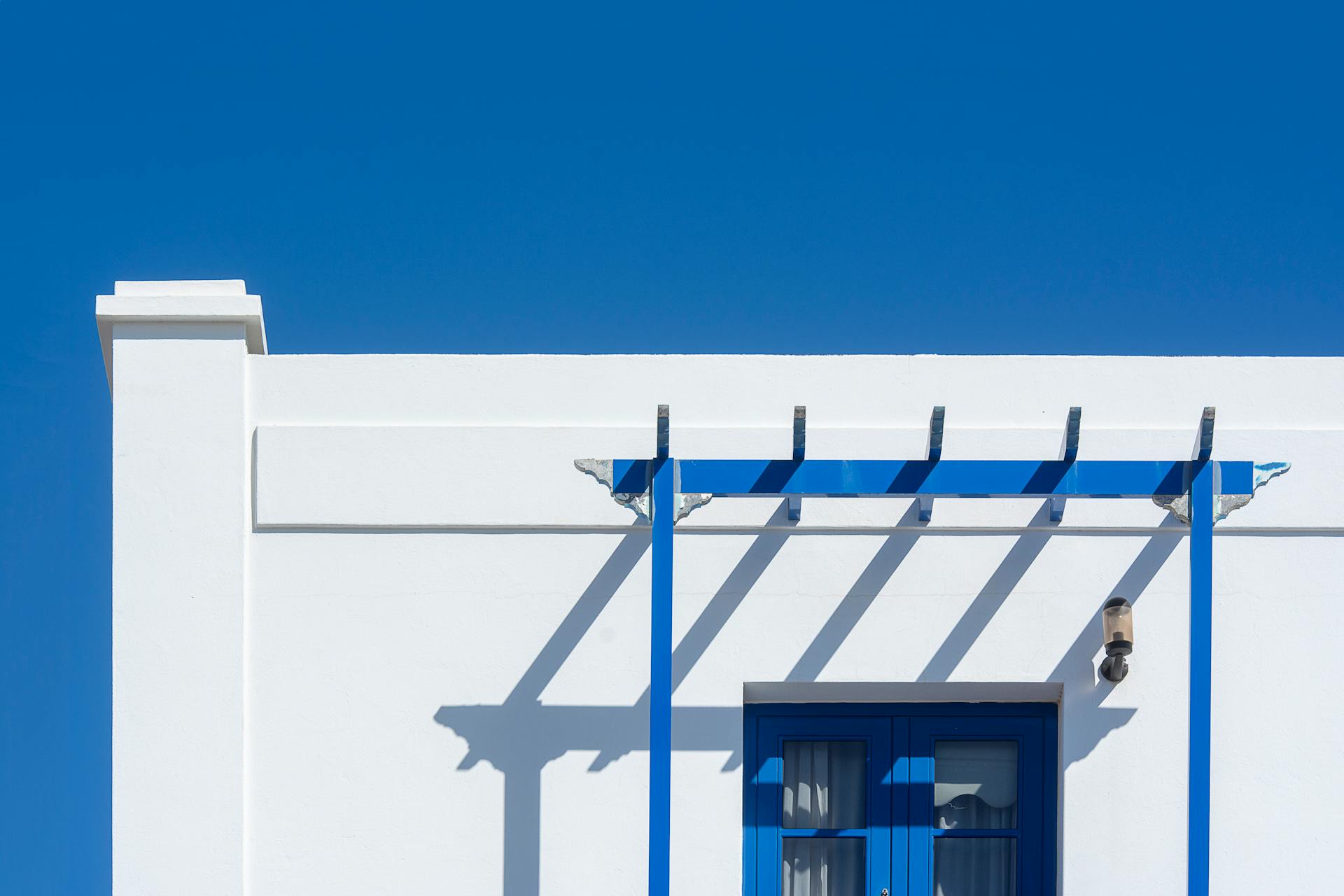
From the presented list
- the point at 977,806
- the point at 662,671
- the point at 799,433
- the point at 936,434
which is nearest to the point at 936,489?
the point at 936,434

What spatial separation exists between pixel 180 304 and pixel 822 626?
3061 mm

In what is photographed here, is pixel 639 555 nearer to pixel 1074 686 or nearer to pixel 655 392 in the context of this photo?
pixel 655 392

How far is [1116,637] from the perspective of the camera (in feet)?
16.8

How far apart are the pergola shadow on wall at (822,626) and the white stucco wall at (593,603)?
0.06 ft

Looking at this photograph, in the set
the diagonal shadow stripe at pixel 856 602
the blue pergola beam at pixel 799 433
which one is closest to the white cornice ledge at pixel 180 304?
the blue pergola beam at pixel 799 433

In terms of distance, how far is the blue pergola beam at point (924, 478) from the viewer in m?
4.86

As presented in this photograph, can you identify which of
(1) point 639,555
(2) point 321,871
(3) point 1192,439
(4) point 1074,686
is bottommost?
(2) point 321,871

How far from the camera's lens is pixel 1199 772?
4613mm

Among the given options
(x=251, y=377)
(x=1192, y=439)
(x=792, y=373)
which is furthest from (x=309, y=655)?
(x=1192, y=439)

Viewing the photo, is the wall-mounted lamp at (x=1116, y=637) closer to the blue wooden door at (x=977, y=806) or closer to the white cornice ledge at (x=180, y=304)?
the blue wooden door at (x=977, y=806)

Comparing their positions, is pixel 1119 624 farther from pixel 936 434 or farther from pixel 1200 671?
pixel 936 434

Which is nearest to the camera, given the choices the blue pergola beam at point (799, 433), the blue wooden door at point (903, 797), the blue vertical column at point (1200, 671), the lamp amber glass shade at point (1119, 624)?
the blue vertical column at point (1200, 671)

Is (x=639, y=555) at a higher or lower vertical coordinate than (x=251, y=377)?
lower

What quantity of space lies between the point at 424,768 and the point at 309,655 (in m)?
0.68
